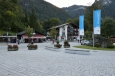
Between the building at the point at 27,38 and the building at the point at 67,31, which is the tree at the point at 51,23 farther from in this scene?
the building at the point at 27,38

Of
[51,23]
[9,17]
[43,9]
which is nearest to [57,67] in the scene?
[9,17]

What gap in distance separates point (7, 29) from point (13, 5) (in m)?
21.2

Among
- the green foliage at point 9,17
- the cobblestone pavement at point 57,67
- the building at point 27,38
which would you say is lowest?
the cobblestone pavement at point 57,67

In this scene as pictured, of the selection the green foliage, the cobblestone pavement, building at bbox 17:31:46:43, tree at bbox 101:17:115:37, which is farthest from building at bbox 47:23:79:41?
the cobblestone pavement

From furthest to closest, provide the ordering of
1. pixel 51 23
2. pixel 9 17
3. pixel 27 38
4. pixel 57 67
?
1. pixel 51 23
2. pixel 9 17
3. pixel 27 38
4. pixel 57 67

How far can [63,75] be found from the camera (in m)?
8.89

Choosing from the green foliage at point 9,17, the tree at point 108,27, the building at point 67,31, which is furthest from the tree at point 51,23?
the tree at point 108,27

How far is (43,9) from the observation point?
157 meters

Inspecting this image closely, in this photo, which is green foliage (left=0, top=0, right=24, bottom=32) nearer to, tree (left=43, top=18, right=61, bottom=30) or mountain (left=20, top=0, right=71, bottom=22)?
tree (left=43, top=18, right=61, bottom=30)

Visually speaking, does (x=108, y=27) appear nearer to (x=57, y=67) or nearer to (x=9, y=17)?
(x=9, y=17)

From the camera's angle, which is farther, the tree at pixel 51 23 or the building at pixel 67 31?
the tree at pixel 51 23

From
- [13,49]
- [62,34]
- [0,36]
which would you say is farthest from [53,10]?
[13,49]

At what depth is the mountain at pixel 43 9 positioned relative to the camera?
506 feet

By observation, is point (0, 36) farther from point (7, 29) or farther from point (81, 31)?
point (81, 31)
